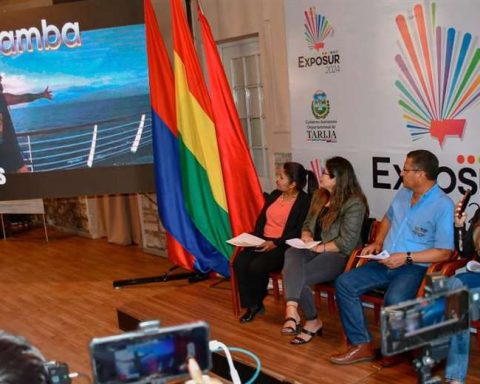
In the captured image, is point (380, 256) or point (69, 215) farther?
point (69, 215)

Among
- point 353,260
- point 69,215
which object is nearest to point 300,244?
point 353,260

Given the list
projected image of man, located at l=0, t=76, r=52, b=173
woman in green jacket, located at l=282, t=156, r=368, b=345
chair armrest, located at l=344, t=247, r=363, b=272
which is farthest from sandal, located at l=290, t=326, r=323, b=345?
projected image of man, located at l=0, t=76, r=52, b=173

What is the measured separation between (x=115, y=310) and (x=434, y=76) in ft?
9.68

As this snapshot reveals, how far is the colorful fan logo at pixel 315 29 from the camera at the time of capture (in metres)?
4.05

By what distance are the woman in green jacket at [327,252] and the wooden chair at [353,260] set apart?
6 cm

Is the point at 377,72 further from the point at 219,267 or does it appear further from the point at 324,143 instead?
the point at 219,267

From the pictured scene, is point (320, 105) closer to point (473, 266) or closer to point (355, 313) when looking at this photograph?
point (355, 313)

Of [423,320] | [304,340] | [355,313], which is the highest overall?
[423,320]

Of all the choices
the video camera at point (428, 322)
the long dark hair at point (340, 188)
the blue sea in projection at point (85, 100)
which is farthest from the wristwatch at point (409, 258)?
the blue sea in projection at point (85, 100)

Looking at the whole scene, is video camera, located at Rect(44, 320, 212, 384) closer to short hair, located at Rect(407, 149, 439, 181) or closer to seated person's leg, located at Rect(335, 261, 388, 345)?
seated person's leg, located at Rect(335, 261, 388, 345)

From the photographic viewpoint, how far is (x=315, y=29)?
414 cm

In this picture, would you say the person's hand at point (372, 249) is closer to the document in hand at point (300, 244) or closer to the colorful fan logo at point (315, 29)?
the document in hand at point (300, 244)

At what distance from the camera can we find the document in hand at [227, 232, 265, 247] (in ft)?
12.8

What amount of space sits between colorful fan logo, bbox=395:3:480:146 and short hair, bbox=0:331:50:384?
108 inches
